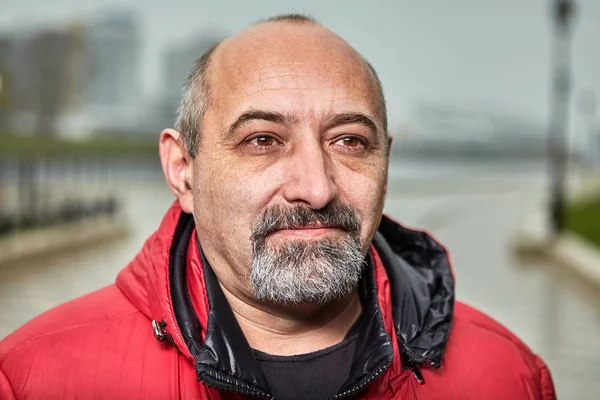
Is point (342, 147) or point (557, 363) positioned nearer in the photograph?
point (342, 147)

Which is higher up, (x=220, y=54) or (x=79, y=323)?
(x=220, y=54)

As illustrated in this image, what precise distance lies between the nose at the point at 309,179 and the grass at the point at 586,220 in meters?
15.3

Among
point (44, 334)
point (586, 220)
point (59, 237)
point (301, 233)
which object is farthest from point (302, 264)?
point (586, 220)

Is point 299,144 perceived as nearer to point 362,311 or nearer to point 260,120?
point 260,120

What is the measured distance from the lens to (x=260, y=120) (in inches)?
79.5

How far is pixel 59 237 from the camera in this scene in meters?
13.2

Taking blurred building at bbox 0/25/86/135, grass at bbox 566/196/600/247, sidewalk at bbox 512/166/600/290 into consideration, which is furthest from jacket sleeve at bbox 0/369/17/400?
blurred building at bbox 0/25/86/135

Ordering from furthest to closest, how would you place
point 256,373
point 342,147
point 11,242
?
point 11,242 → point 342,147 → point 256,373

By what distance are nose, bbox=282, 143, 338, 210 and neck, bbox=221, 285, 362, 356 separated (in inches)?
12.7

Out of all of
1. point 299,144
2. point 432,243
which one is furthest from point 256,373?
point 432,243

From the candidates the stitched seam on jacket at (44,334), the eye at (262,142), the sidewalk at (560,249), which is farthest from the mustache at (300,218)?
the sidewalk at (560,249)

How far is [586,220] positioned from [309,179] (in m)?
21.1

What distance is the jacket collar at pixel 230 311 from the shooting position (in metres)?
1.94

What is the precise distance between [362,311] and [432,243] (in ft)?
1.16
